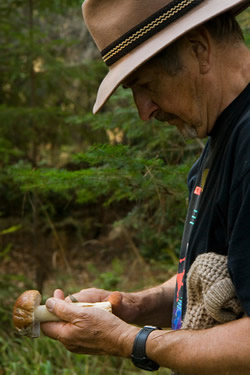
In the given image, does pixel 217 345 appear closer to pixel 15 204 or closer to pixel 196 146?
pixel 196 146

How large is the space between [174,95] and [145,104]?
144 mm

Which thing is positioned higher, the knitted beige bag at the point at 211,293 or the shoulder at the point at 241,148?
the shoulder at the point at 241,148

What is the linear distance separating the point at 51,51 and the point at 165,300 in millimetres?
6163

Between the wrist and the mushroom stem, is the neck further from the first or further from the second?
the mushroom stem

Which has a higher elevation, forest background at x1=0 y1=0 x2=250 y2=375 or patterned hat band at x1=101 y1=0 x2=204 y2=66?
patterned hat band at x1=101 y1=0 x2=204 y2=66

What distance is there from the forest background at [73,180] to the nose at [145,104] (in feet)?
3.46

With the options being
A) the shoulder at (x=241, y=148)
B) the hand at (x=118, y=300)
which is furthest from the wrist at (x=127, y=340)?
the shoulder at (x=241, y=148)

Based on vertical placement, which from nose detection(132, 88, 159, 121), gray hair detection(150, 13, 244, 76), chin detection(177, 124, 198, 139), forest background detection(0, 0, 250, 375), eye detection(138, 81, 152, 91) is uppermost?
gray hair detection(150, 13, 244, 76)

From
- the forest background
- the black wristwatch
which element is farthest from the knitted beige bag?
the forest background

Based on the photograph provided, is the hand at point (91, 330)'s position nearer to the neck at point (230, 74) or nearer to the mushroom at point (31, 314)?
the mushroom at point (31, 314)

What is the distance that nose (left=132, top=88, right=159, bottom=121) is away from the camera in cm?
186

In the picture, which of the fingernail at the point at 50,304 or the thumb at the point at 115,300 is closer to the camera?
the fingernail at the point at 50,304

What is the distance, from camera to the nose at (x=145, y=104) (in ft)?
6.10

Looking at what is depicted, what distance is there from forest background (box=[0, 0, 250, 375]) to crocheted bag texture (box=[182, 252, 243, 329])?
1402mm
